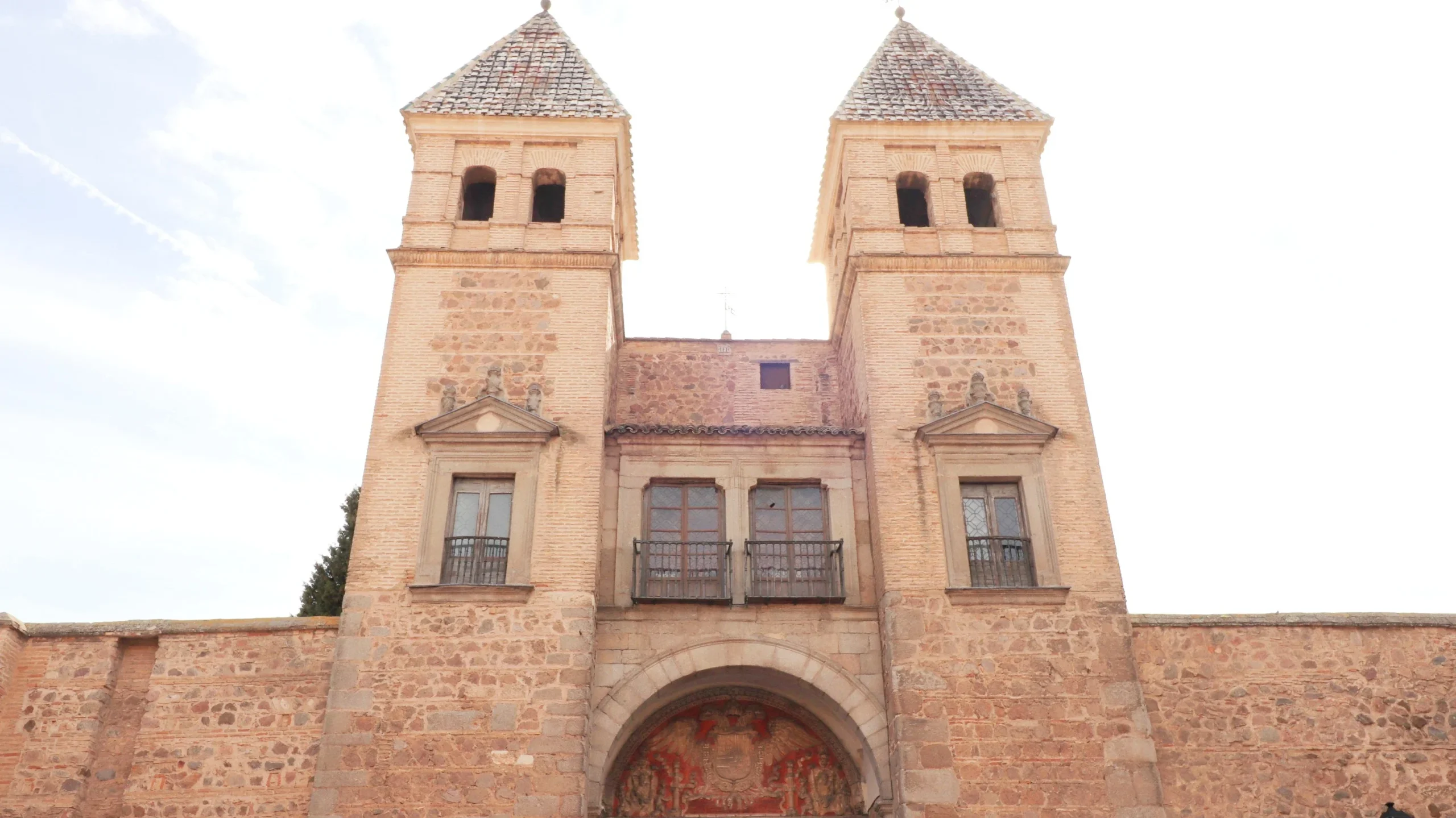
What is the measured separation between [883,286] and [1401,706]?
27.6 ft

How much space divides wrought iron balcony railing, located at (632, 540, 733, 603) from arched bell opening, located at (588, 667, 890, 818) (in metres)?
1.08

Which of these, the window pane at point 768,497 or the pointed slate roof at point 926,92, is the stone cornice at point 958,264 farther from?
the window pane at point 768,497

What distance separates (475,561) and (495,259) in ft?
15.5

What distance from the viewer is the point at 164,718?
40.5ft

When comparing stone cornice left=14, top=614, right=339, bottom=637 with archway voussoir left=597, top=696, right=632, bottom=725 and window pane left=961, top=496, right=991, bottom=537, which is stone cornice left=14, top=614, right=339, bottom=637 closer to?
archway voussoir left=597, top=696, right=632, bottom=725

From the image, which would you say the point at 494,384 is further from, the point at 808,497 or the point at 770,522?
the point at 808,497

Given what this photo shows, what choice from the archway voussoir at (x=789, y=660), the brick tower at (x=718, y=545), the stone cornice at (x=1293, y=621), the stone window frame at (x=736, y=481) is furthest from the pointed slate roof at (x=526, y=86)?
the stone cornice at (x=1293, y=621)

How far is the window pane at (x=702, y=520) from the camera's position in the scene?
47.2 ft

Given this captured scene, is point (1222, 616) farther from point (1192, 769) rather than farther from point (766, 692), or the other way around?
point (766, 692)

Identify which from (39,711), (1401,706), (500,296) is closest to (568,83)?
(500,296)

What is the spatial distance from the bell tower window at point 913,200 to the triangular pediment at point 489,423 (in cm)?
719

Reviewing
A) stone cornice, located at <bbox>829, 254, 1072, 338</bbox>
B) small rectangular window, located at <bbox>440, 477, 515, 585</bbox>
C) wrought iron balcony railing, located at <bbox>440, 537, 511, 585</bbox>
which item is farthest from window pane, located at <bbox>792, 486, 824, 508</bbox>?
wrought iron balcony railing, located at <bbox>440, 537, 511, 585</bbox>

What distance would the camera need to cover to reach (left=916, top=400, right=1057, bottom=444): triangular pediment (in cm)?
1419

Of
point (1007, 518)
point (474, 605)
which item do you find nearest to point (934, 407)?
point (1007, 518)
